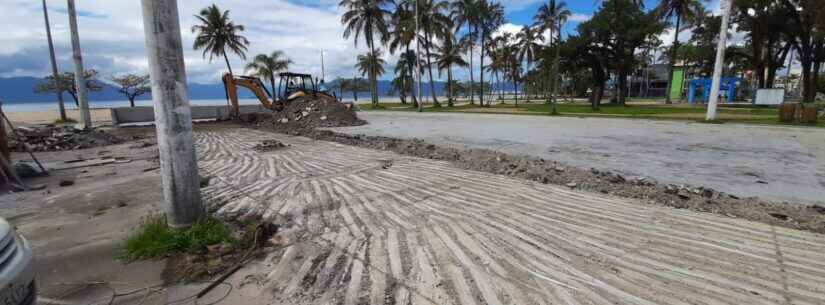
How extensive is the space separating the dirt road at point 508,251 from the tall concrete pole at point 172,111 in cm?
96

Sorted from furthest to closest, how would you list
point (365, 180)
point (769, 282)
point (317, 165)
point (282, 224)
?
point (317, 165), point (365, 180), point (282, 224), point (769, 282)

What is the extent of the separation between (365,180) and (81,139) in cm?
1155

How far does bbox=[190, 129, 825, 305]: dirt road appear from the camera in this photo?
2.38 metres

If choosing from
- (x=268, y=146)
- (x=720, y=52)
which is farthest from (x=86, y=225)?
(x=720, y=52)

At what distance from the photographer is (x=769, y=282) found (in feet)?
7.96

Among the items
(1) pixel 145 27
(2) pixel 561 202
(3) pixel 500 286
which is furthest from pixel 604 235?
(1) pixel 145 27

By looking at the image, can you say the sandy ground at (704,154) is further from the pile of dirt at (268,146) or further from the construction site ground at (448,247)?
the pile of dirt at (268,146)

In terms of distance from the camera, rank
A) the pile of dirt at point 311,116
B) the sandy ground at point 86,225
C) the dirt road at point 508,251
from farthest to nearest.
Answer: the pile of dirt at point 311,116, the sandy ground at point 86,225, the dirt road at point 508,251

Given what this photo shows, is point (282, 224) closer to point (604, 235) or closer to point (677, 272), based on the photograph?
point (604, 235)

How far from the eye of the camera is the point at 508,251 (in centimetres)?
302

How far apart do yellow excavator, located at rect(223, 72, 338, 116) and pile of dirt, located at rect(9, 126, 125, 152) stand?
275 inches

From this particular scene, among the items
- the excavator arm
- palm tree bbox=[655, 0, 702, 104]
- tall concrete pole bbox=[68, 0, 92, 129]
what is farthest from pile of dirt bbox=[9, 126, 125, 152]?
palm tree bbox=[655, 0, 702, 104]

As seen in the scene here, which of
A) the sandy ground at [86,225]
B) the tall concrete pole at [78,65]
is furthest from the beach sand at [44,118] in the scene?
the sandy ground at [86,225]

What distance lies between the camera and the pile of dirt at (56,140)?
33.1 ft
